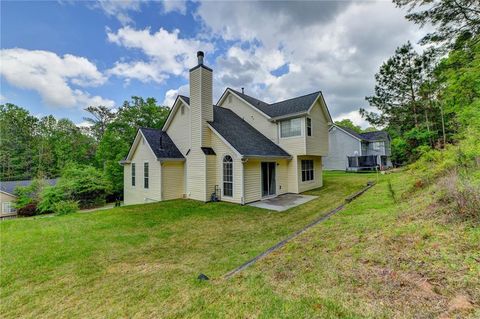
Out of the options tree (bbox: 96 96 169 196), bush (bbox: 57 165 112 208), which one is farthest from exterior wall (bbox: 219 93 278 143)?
bush (bbox: 57 165 112 208)

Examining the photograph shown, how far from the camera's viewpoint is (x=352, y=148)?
27984 millimetres

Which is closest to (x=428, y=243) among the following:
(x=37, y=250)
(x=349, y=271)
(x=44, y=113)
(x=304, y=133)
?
(x=349, y=271)

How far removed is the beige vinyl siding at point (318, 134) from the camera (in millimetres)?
12820

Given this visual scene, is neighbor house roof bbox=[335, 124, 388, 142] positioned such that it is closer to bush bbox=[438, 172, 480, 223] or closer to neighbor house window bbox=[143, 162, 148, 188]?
bush bbox=[438, 172, 480, 223]

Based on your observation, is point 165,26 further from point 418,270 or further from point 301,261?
point 418,270

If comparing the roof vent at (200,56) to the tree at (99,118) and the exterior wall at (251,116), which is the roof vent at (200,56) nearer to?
the exterior wall at (251,116)

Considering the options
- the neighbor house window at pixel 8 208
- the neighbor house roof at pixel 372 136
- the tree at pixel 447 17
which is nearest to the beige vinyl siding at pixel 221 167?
the tree at pixel 447 17

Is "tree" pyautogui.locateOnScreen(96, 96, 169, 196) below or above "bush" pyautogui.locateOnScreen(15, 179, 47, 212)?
above

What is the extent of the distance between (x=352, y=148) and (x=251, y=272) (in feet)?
95.7

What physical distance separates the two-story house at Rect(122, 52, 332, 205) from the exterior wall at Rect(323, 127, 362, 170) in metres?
15.8

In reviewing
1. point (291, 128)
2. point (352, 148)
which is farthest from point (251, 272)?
point (352, 148)

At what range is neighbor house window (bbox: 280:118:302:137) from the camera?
41.0 ft

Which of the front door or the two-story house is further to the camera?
the front door

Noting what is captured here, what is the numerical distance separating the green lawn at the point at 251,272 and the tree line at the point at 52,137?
23914mm
